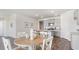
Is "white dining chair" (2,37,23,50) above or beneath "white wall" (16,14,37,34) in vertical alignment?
beneath

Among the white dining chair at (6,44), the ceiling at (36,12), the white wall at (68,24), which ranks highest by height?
the ceiling at (36,12)

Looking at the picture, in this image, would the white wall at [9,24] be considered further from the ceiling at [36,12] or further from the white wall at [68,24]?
the white wall at [68,24]

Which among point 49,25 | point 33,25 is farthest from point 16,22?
point 49,25

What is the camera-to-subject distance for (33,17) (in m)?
1.73

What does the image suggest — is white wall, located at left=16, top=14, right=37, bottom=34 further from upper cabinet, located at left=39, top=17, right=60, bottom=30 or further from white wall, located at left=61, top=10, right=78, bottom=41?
white wall, located at left=61, top=10, right=78, bottom=41

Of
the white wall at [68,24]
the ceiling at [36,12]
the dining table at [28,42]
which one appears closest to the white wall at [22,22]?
the ceiling at [36,12]

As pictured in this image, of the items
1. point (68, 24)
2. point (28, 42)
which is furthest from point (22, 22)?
point (68, 24)

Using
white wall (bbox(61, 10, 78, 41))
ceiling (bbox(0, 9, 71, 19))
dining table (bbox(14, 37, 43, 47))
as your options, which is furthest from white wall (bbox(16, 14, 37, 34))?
white wall (bbox(61, 10, 78, 41))

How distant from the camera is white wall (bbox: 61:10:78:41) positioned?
1.71 meters

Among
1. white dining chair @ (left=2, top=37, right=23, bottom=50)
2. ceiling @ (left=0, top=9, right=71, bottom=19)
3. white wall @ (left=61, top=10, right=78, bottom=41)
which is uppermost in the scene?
ceiling @ (left=0, top=9, right=71, bottom=19)

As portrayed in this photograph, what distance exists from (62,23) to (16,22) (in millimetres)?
710

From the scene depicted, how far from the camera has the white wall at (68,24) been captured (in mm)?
1707

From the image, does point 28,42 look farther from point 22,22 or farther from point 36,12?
point 36,12

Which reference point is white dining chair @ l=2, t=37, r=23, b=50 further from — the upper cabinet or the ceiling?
the upper cabinet
